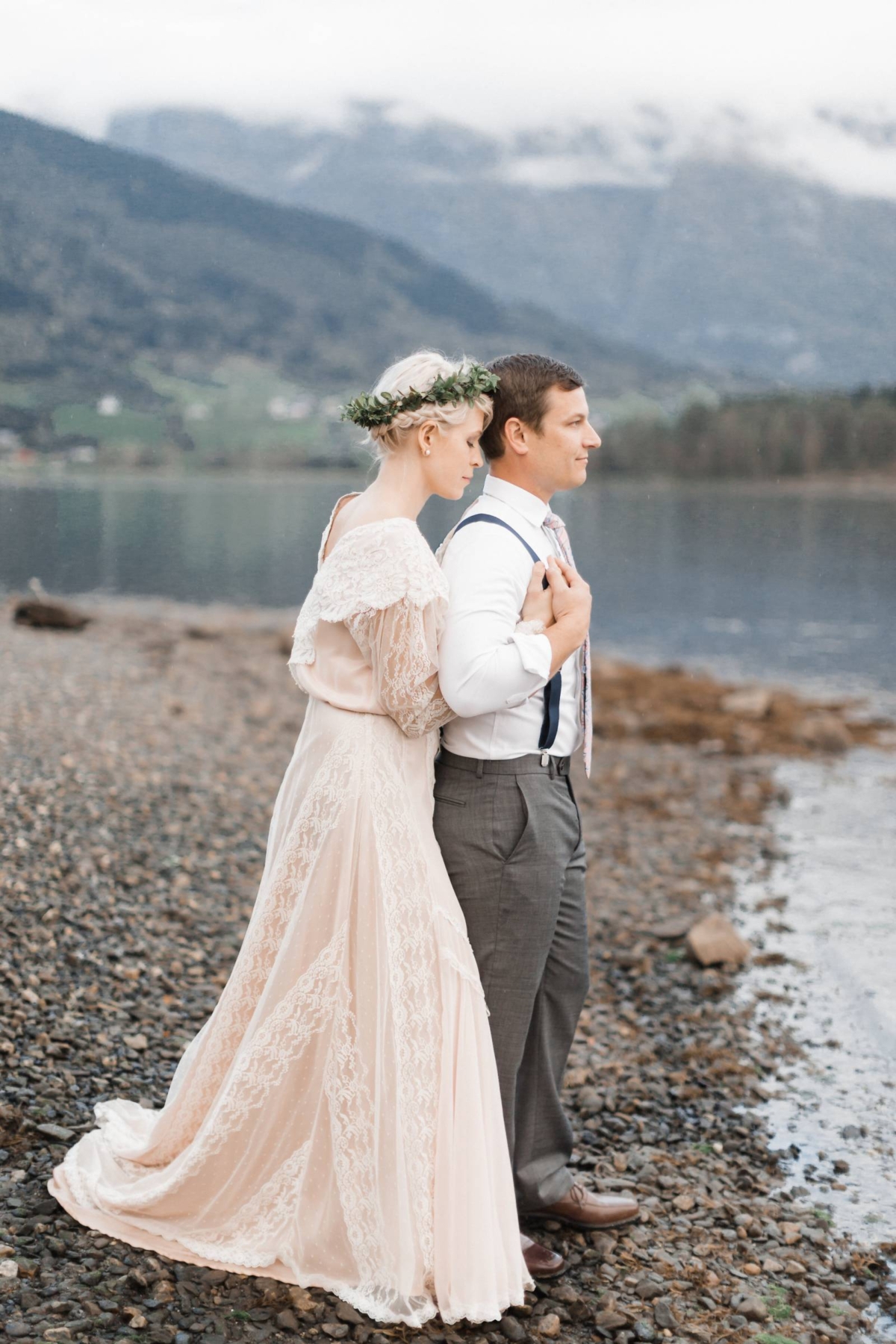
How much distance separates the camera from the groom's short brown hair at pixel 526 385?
340 centimetres

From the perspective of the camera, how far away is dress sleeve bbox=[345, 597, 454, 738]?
3.13 metres

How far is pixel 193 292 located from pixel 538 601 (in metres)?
158

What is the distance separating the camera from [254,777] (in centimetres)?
1136

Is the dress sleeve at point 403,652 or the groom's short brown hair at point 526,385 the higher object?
the groom's short brown hair at point 526,385

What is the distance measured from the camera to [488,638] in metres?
3.12

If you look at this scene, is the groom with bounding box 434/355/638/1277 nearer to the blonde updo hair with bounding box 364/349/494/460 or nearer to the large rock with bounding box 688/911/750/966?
the blonde updo hair with bounding box 364/349/494/460

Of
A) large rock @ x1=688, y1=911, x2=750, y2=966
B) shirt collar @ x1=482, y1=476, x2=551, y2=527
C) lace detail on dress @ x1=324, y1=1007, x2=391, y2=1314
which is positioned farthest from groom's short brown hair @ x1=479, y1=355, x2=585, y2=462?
large rock @ x1=688, y1=911, x2=750, y2=966

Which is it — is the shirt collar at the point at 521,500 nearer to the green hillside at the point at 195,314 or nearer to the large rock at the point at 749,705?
the green hillside at the point at 195,314

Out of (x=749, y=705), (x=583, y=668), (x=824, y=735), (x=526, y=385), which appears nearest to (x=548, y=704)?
(x=583, y=668)

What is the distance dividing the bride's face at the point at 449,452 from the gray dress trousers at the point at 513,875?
0.78 m

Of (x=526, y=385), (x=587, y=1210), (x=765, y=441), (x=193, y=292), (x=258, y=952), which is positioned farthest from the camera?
(x=193, y=292)

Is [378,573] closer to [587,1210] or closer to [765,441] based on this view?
[587,1210]

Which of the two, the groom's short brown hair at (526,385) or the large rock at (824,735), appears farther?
the large rock at (824,735)

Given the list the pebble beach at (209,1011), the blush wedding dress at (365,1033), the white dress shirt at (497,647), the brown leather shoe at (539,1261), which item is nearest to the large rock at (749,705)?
the pebble beach at (209,1011)
